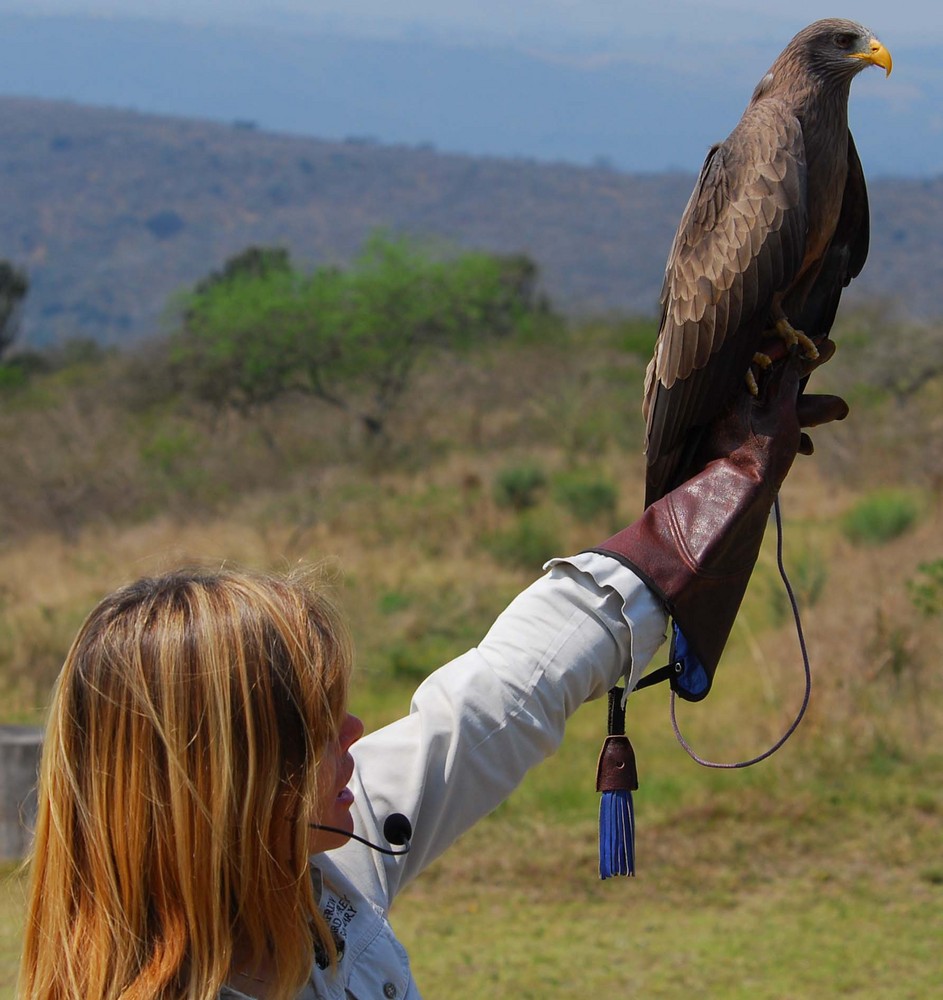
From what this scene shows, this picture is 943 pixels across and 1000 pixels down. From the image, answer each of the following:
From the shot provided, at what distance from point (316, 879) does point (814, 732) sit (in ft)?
19.9

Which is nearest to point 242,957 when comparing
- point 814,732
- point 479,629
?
point 814,732

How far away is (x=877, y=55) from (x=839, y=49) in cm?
15

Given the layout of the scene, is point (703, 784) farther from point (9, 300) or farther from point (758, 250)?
point (9, 300)

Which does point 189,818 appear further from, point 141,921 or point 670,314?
point 670,314

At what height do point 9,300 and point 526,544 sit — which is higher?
point 9,300

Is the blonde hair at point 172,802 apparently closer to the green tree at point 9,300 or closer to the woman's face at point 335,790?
the woman's face at point 335,790

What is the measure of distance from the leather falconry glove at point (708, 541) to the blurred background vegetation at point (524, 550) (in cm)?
50

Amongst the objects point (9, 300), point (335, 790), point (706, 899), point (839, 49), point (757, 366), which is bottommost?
point (706, 899)

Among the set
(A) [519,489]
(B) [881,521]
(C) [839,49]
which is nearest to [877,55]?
(C) [839,49]

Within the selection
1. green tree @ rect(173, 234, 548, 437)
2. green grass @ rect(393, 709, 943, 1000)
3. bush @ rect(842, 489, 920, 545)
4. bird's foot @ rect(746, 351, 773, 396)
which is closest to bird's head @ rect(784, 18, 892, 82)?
bird's foot @ rect(746, 351, 773, 396)

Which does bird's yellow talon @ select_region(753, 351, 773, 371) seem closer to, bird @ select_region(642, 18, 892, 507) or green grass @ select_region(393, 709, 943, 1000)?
bird @ select_region(642, 18, 892, 507)

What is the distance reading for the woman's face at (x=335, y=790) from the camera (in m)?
1.56

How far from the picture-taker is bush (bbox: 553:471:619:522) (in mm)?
16672

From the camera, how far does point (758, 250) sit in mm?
2938
